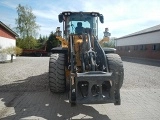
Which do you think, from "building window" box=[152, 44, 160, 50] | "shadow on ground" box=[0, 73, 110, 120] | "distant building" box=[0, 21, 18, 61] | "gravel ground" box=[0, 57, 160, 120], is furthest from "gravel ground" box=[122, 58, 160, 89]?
"distant building" box=[0, 21, 18, 61]

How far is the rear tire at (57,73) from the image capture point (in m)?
6.07

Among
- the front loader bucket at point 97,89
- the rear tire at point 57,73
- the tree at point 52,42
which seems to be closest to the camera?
the front loader bucket at point 97,89

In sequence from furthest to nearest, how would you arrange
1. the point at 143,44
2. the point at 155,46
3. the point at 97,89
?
the point at 143,44 → the point at 155,46 → the point at 97,89

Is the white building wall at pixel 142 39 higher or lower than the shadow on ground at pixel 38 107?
higher

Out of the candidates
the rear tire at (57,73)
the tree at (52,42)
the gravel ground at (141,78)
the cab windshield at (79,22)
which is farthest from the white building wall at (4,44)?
the tree at (52,42)

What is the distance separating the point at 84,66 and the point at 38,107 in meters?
1.83

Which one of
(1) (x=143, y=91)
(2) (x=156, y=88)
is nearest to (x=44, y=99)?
(1) (x=143, y=91)

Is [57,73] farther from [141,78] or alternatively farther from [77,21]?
[141,78]

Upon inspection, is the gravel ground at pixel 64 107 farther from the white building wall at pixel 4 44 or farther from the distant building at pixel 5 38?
the distant building at pixel 5 38

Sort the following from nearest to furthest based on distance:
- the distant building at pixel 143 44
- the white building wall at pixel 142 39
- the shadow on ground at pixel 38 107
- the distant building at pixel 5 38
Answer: the shadow on ground at pixel 38 107, the distant building at pixel 5 38, the distant building at pixel 143 44, the white building wall at pixel 142 39

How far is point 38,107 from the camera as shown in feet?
18.3

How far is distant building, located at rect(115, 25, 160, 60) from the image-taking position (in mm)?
27141

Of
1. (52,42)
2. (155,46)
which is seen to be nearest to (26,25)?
(52,42)

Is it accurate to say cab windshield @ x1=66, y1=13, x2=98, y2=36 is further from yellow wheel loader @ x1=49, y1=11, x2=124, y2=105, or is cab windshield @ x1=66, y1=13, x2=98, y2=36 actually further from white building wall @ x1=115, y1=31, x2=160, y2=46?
white building wall @ x1=115, y1=31, x2=160, y2=46
